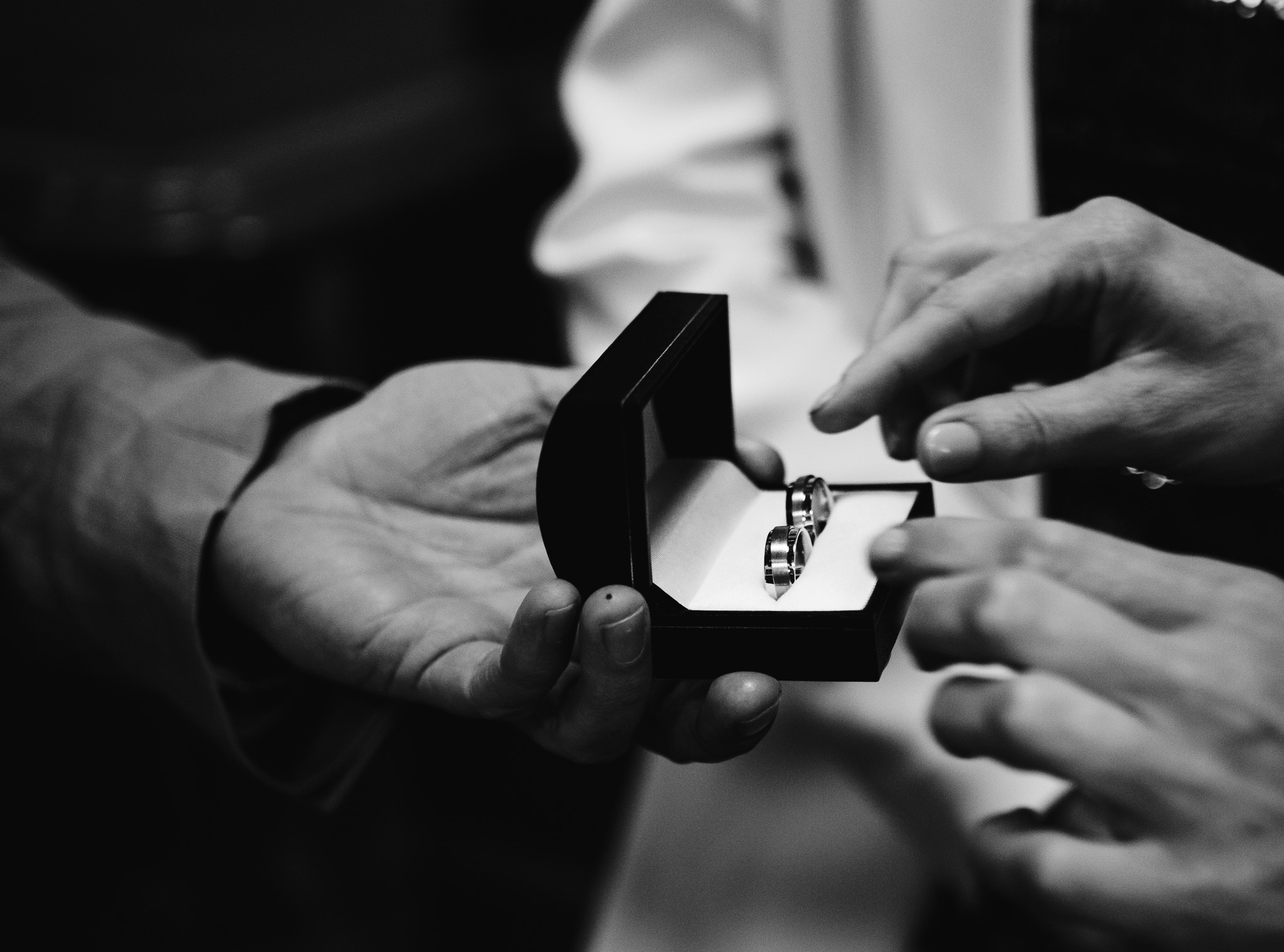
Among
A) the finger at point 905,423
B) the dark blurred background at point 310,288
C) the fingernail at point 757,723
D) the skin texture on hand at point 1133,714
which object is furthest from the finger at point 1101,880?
the dark blurred background at point 310,288

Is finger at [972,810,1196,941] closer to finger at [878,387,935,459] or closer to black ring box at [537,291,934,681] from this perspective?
black ring box at [537,291,934,681]

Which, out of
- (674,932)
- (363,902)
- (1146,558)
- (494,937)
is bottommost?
(494,937)

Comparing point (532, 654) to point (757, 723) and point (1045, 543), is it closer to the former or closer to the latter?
point (757, 723)

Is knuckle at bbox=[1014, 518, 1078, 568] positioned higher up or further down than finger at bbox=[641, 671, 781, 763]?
higher up

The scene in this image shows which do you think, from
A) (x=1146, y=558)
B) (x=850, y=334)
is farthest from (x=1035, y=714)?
(x=850, y=334)

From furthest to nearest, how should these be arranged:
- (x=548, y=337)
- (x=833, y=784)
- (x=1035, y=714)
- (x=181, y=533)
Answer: (x=548, y=337), (x=833, y=784), (x=181, y=533), (x=1035, y=714)

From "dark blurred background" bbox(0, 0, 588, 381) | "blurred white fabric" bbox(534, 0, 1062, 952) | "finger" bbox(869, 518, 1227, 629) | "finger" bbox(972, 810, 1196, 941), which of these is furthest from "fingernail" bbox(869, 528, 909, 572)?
"dark blurred background" bbox(0, 0, 588, 381)

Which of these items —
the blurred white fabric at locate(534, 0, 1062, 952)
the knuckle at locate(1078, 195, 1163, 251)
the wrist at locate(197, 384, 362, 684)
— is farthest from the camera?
the blurred white fabric at locate(534, 0, 1062, 952)

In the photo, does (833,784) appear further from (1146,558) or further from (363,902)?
(363,902)
